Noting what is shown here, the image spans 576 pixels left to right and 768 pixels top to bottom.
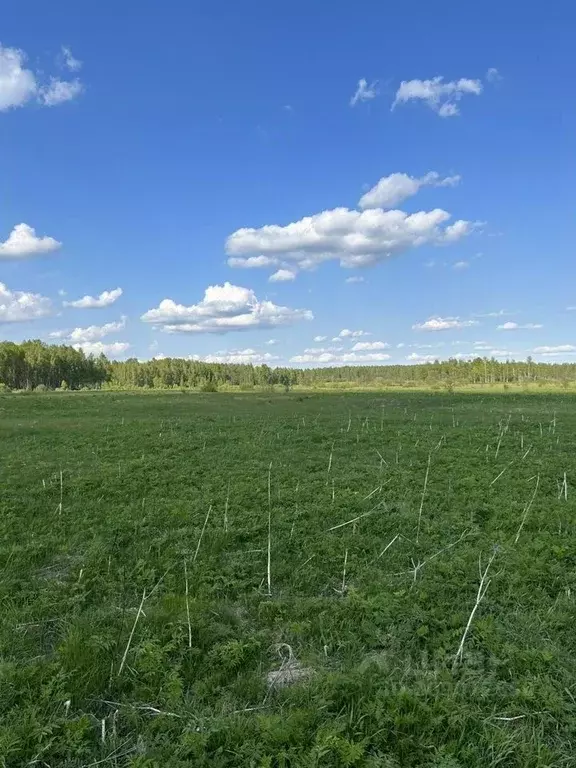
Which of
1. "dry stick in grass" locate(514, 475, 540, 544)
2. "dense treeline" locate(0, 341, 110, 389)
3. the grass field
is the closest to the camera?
the grass field

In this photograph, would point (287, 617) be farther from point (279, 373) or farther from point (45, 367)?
point (279, 373)

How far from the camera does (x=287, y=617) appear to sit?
19.1 feet

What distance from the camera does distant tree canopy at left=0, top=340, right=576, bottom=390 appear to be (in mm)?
106312

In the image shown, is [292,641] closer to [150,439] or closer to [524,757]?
[524,757]

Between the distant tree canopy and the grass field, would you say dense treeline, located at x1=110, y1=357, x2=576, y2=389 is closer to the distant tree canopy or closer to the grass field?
the distant tree canopy

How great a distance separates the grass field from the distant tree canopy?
8151 centimetres

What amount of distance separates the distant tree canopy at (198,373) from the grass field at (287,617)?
81.5 metres

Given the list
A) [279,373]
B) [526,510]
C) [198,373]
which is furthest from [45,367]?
[526,510]

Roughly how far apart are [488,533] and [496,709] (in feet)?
14.5

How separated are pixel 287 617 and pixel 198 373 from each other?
145164 millimetres

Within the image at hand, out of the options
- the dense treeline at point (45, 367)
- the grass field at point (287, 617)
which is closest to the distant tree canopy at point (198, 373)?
the dense treeline at point (45, 367)

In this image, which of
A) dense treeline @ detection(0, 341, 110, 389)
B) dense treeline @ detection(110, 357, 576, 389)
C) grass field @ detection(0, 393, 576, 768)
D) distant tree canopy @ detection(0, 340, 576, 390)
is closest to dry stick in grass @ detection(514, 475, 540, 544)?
grass field @ detection(0, 393, 576, 768)

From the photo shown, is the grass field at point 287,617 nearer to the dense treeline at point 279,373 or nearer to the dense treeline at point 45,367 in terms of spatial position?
the dense treeline at point 45,367

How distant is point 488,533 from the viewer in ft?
27.3
